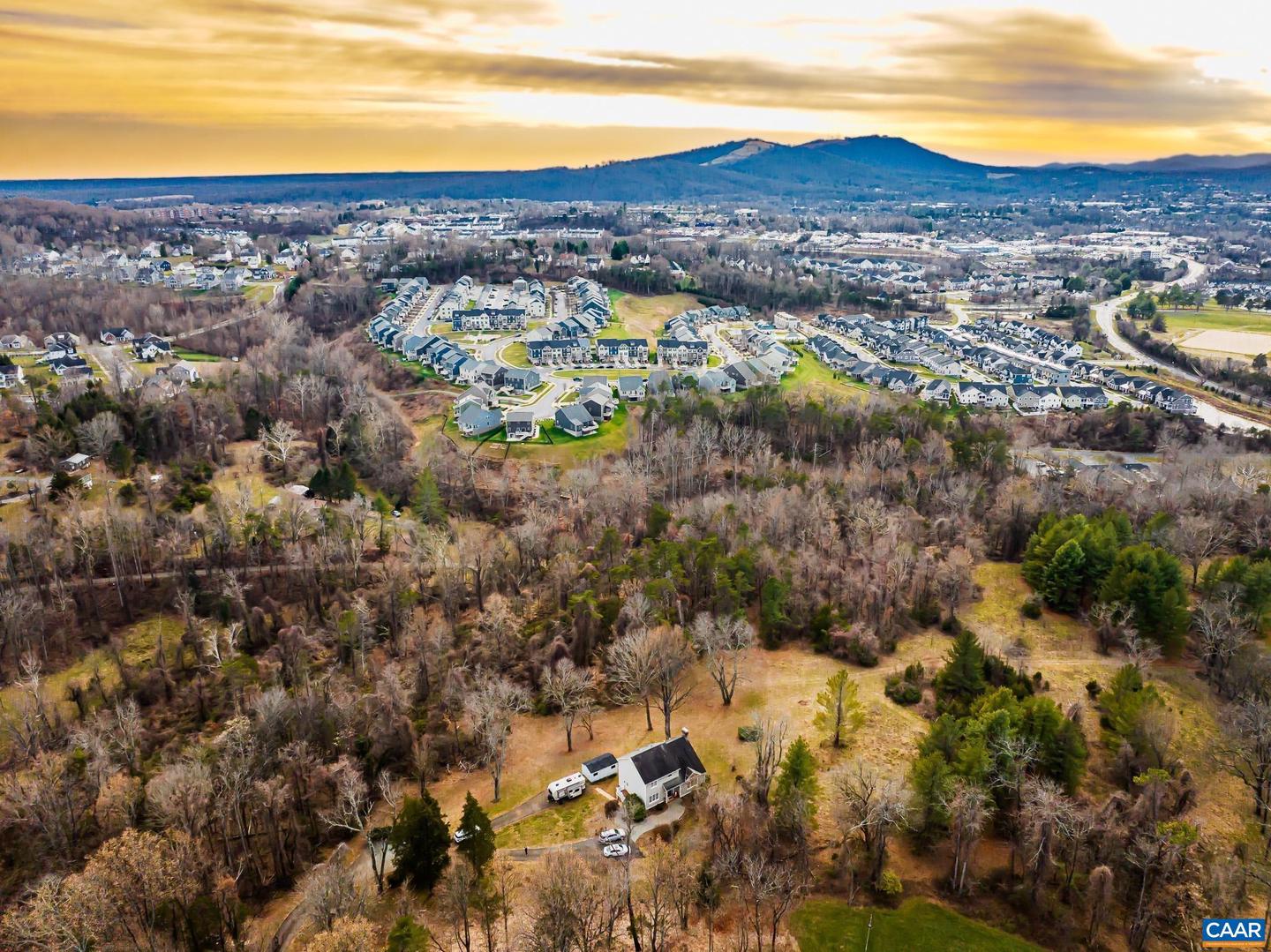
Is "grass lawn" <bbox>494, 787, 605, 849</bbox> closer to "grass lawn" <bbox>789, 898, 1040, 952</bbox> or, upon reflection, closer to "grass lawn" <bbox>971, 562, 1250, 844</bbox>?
"grass lawn" <bbox>789, 898, 1040, 952</bbox>

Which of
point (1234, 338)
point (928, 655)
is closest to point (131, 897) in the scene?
point (928, 655)

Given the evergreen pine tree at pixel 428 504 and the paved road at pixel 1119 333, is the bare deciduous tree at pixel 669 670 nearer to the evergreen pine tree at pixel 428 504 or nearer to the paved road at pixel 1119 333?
the evergreen pine tree at pixel 428 504

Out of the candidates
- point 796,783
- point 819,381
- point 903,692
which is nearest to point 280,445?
point 903,692

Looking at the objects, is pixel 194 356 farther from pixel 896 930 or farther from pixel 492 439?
pixel 896 930

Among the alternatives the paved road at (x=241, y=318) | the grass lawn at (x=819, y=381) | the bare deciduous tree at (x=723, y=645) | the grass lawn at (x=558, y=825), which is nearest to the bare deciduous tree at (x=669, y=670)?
the bare deciduous tree at (x=723, y=645)

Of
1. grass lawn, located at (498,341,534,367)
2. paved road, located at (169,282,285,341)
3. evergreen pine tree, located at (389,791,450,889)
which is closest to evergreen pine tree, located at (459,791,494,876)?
evergreen pine tree, located at (389,791,450,889)
